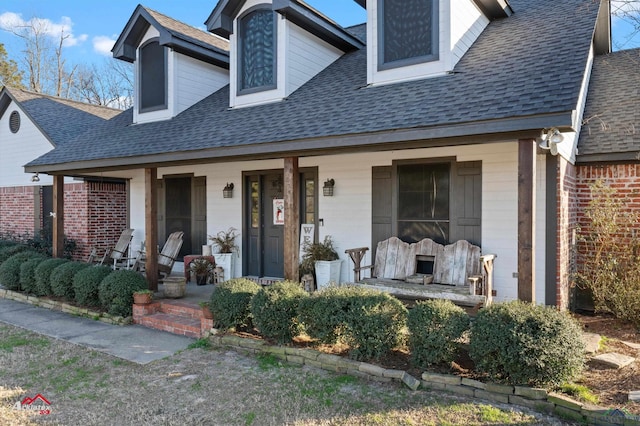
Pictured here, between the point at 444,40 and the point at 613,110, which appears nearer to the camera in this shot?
the point at 444,40

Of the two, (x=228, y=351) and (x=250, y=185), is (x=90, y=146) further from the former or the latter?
(x=228, y=351)

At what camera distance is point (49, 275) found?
809 cm

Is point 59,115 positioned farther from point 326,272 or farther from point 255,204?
point 326,272

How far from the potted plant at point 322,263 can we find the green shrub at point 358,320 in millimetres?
2481

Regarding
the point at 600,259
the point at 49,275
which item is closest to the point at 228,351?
the point at 49,275

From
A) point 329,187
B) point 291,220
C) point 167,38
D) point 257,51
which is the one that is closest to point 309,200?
point 329,187

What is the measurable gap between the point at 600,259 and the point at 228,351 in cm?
545

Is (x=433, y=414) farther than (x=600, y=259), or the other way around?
(x=600, y=259)

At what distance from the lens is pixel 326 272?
24.9 ft

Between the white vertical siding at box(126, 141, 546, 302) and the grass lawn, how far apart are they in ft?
9.51

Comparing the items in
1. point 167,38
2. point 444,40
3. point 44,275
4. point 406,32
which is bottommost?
point 44,275

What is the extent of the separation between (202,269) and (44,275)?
8.98 ft

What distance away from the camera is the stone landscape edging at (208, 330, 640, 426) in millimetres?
3586

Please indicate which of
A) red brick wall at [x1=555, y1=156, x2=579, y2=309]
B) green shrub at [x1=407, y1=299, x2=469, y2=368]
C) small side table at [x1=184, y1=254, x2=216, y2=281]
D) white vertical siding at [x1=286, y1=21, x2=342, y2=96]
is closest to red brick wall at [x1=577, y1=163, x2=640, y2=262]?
red brick wall at [x1=555, y1=156, x2=579, y2=309]
